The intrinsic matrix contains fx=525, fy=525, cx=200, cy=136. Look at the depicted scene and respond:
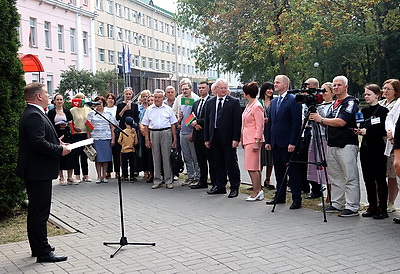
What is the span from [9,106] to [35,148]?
8.57 feet

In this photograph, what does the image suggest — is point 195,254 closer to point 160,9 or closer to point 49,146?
point 49,146

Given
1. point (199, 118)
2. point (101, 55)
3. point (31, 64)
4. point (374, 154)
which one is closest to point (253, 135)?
point (199, 118)

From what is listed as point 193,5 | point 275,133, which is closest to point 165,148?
point 275,133

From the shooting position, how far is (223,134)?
992cm

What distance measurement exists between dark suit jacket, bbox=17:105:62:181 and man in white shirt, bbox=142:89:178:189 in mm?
5158

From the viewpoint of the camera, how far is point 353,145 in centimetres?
787

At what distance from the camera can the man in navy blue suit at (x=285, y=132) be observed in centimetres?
855

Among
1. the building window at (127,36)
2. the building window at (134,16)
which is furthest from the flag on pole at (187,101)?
the building window at (134,16)

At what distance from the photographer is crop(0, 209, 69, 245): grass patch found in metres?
7.26

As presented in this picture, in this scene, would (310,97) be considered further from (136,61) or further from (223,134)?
(136,61)

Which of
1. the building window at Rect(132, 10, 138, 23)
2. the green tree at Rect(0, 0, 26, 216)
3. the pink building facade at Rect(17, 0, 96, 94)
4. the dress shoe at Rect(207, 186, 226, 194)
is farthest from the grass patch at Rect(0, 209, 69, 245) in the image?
the building window at Rect(132, 10, 138, 23)

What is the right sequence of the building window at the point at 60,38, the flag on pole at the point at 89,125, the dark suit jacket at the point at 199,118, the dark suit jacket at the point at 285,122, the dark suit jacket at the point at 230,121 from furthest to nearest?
the building window at the point at 60,38, the flag on pole at the point at 89,125, the dark suit jacket at the point at 199,118, the dark suit jacket at the point at 230,121, the dark suit jacket at the point at 285,122

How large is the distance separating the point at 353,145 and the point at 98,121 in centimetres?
637

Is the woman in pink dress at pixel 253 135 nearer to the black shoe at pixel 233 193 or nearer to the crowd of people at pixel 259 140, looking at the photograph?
the crowd of people at pixel 259 140
